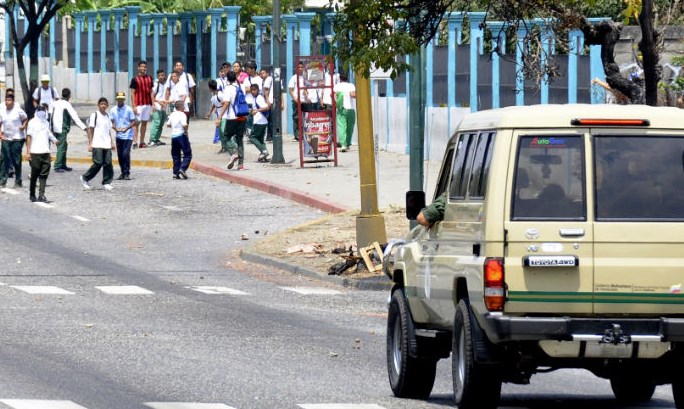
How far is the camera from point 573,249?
914cm

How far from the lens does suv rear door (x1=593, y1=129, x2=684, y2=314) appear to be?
360 inches

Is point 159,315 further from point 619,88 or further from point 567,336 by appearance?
point 567,336

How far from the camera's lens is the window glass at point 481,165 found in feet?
31.3

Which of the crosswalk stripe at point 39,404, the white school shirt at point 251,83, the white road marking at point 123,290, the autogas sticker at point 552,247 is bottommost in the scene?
the white road marking at point 123,290

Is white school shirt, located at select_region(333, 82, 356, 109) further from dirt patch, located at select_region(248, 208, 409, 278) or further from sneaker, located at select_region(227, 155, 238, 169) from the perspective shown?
dirt patch, located at select_region(248, 208, 409, 278)

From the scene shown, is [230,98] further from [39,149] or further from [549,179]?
[549,179]

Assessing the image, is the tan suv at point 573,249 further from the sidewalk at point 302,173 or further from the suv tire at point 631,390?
the sidewalk at point 302,173

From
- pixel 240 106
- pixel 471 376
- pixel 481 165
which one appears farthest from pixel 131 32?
pixel 471 376

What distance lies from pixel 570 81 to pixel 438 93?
15.5 feet

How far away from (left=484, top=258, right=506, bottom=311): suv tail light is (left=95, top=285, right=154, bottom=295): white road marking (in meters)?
10.1

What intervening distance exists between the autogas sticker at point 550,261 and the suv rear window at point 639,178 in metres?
0.33

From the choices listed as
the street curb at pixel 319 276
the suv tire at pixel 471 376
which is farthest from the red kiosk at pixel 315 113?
the suv tire at pixel 471 376

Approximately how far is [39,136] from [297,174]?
5.87 metres

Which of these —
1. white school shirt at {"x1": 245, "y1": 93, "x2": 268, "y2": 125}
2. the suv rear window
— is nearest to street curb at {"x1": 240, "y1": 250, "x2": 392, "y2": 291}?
the suv rear window
